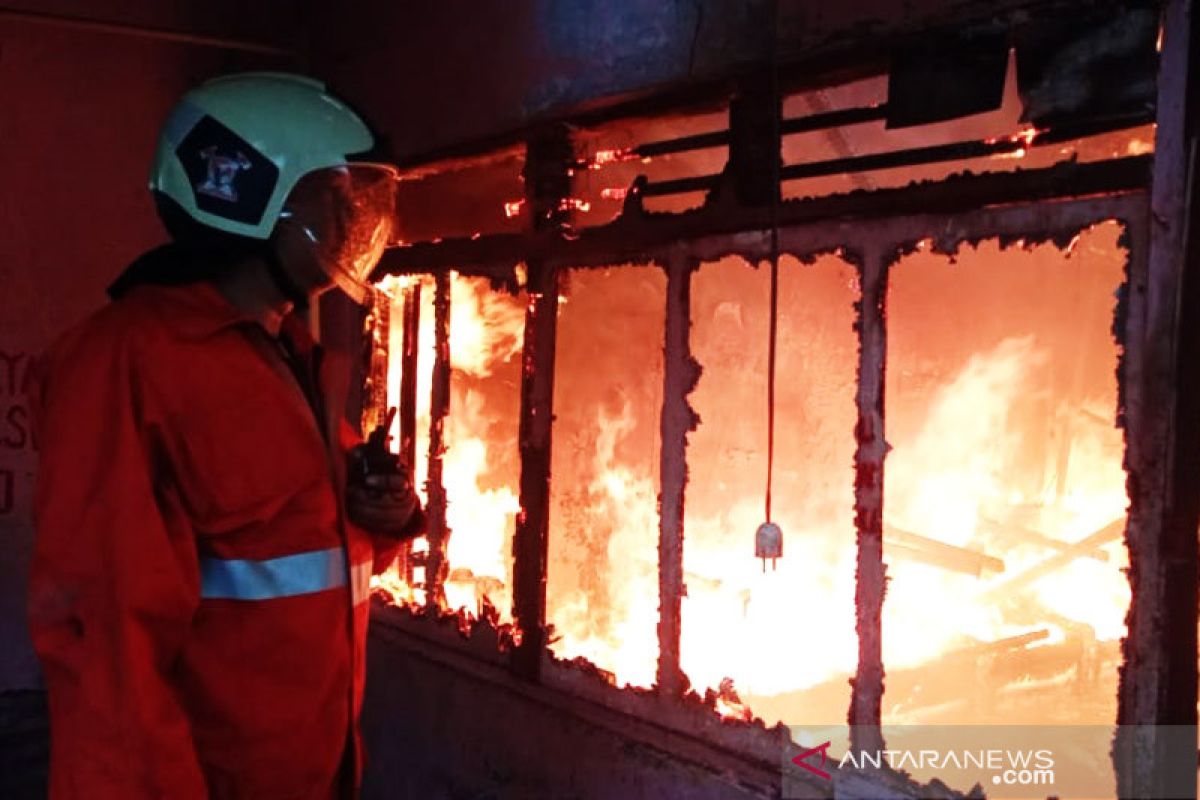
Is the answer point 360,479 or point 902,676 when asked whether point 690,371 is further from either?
point 902,676

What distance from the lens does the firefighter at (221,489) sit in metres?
2.04

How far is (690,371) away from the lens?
11.3 ft

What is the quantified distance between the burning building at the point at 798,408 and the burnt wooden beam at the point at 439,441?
24 mm

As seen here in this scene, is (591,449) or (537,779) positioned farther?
(591,449)

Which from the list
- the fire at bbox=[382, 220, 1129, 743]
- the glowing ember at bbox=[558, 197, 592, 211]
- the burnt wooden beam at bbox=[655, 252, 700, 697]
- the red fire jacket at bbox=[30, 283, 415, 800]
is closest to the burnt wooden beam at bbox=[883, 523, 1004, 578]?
the fire at bbox=[382, 220, 1129, 743]

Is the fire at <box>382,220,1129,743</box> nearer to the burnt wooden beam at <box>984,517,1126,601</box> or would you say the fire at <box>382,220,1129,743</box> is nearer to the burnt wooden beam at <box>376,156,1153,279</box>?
the burnt wooden beam at <box>984,517,1126,601</box>

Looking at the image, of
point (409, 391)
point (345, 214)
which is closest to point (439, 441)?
point (409, 391)

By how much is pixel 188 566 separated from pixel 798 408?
4015 millimetres

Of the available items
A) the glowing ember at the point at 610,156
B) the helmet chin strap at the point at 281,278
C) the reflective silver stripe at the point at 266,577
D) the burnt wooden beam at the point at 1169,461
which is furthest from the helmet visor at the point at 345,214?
the burnt wooden beam at the point at 1169,461

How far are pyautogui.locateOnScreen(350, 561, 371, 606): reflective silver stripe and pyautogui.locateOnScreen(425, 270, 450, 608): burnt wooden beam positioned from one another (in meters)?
1.94

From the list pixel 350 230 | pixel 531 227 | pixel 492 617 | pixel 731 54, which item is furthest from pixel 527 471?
pixel 731 54

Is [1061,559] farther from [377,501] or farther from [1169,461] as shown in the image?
[377,501]

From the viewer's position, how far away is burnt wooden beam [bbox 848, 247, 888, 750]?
2842mm

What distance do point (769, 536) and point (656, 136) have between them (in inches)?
83.1
